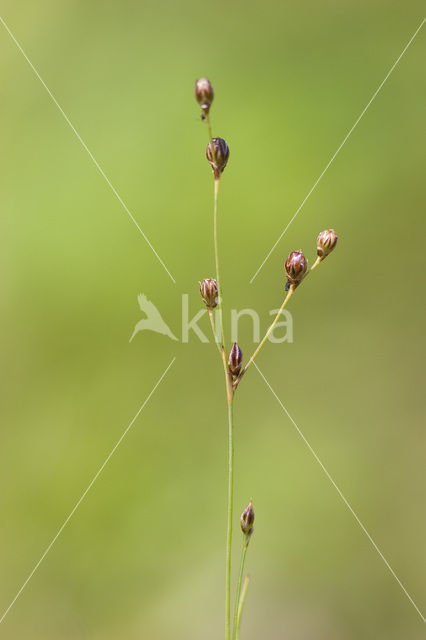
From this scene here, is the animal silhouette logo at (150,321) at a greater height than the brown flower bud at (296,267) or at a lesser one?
greater

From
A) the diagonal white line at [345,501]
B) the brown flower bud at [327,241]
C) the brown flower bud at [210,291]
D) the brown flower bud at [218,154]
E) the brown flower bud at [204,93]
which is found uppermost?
the brown flower bud at [204,93]

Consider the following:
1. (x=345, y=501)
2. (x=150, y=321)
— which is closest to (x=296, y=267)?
(x=345, y=501)

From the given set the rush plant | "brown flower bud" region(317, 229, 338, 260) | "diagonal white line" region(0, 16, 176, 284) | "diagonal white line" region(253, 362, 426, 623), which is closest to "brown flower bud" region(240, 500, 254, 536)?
the rush plant

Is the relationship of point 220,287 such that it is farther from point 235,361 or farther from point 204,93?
point 204,93

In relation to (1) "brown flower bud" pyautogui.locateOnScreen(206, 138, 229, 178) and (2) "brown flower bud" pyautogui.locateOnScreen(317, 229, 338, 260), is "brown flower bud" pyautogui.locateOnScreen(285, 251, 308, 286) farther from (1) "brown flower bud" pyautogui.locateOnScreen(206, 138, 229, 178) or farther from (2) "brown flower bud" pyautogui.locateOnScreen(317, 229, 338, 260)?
(1) "brown flower bud" pyautogui.locateOnScreen(206, 138, 229, 178)
